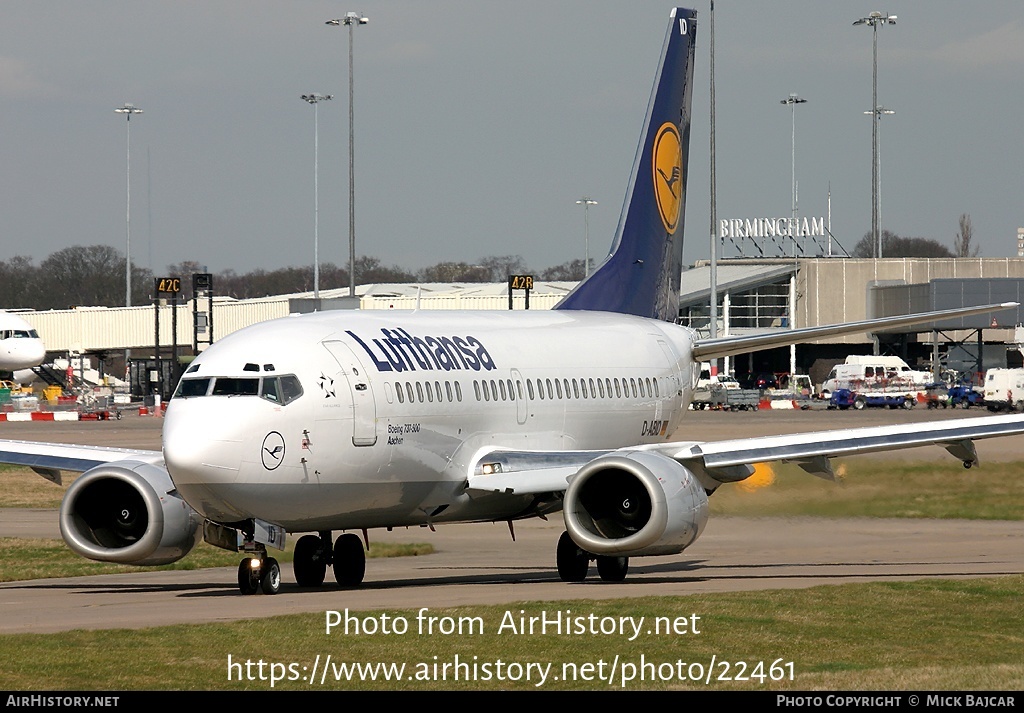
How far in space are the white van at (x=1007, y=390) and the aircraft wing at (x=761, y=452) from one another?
66873 mm

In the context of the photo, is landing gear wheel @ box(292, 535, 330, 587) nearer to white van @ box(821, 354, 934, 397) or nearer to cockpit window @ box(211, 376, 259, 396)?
cockpit window @ box(211, 376, 259, 396)

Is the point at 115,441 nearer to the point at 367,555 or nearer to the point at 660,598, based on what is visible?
the point at 367,555

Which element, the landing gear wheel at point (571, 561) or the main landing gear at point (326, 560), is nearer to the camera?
the main landing gear at point (326, 560)

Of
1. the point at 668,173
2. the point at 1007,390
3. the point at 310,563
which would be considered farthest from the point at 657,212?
the point at 1007,390

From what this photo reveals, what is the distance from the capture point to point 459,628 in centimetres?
1955

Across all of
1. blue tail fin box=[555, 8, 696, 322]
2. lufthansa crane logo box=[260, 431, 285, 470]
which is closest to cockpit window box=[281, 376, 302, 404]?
lufthansa crane logo box=[260, 431, 285, 470]

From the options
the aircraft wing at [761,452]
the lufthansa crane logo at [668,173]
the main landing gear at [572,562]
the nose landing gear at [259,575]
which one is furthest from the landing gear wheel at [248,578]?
the lufthansa crane logo at [668,173]

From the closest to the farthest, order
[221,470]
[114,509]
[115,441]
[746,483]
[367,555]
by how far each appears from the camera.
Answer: [221,470], [114,509], [367,555], [746,483], [115,441]

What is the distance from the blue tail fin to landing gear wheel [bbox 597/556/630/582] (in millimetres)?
9523

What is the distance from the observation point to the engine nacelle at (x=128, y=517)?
81.5ft

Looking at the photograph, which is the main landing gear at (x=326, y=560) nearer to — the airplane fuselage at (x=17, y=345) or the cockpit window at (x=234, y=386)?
the cockpit window at (x=234, y=386)

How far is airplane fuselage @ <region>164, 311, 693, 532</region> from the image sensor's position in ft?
74.3
